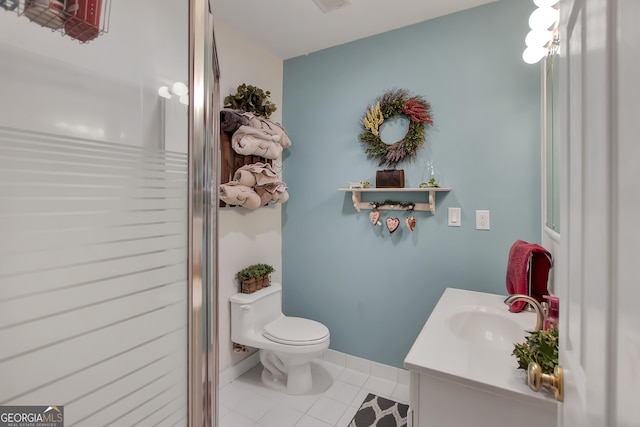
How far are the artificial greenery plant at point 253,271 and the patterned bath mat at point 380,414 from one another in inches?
44.1

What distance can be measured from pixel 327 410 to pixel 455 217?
147 centimetres

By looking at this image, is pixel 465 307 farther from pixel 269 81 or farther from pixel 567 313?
pixel 269 81

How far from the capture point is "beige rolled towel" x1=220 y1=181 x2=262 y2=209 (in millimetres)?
1928

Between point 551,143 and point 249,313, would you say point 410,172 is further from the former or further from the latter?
point 249,313

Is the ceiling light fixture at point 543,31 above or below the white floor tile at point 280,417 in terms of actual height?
above

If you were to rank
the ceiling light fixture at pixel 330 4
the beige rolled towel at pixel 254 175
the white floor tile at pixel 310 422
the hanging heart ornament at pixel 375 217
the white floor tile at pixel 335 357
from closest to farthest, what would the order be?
the white floor tile at pixel 310 422, the ceiling light fixture at pixel 330 4, the beige rolled towel at pixel 254 175, the hanging heart ornament at pixel 375 217, the white floor tile at pixel 335 357

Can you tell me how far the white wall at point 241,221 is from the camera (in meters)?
2.07

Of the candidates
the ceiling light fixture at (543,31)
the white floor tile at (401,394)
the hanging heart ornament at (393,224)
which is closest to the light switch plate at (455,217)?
the hanging heart ornament at (393,224)

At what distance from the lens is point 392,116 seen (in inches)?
83.4

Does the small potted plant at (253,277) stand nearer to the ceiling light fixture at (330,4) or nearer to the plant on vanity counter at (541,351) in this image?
the plant on vanity counter at (541,351)

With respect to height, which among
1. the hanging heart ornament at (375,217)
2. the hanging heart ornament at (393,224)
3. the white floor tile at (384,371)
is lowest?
the white floor tile at (384,371)

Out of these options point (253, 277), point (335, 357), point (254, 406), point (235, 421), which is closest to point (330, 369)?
point (335, 357)

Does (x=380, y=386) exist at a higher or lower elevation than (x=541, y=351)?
lower

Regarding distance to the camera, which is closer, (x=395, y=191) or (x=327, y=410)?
(x=327, y=410)
